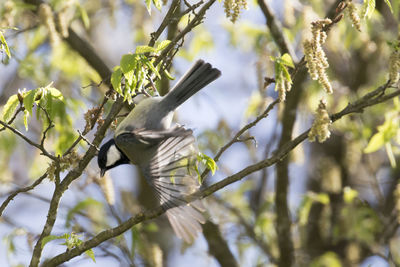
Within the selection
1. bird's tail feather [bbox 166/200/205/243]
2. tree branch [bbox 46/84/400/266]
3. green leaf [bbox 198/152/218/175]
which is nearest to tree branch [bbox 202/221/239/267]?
bird's tail feather [bbox 166/200/205/243]

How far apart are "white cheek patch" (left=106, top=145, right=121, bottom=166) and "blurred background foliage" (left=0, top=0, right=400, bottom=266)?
184 millimetres

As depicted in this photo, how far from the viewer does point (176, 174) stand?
3.00 metres

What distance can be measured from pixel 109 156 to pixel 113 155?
0.03m

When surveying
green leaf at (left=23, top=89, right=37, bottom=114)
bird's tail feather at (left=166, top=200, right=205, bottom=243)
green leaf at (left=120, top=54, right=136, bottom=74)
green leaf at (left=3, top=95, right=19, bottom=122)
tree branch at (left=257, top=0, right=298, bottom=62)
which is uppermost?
tree branch at (left=257, top=0, right=298, bottom=62)

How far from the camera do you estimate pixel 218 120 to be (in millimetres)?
5059

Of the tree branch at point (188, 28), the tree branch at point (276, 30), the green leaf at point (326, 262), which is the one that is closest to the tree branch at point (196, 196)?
the tree branch at point (188, 28)

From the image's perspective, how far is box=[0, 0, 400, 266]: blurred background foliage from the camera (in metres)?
3.89

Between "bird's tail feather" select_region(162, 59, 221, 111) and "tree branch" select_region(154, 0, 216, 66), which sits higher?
"bird's tail feather" select_region(162, 59, 221, 111)

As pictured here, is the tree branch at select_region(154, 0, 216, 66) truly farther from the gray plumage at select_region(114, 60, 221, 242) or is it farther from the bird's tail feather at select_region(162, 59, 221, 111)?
the bird's tail feather at select_region(162, 59, 221, 111)

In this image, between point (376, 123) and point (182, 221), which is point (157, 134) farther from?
point (376, 123)

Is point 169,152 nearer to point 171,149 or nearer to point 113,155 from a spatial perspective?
point 171,149

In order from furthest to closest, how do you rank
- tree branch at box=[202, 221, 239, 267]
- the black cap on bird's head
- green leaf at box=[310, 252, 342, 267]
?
green leaf at box=[310, 252, 342, 267] → tree branch at box=[202, 221, 239, 267] → the black cap on bird's head

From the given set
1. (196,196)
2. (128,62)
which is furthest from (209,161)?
(128,62)

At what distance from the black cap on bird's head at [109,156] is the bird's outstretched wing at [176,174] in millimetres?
474
